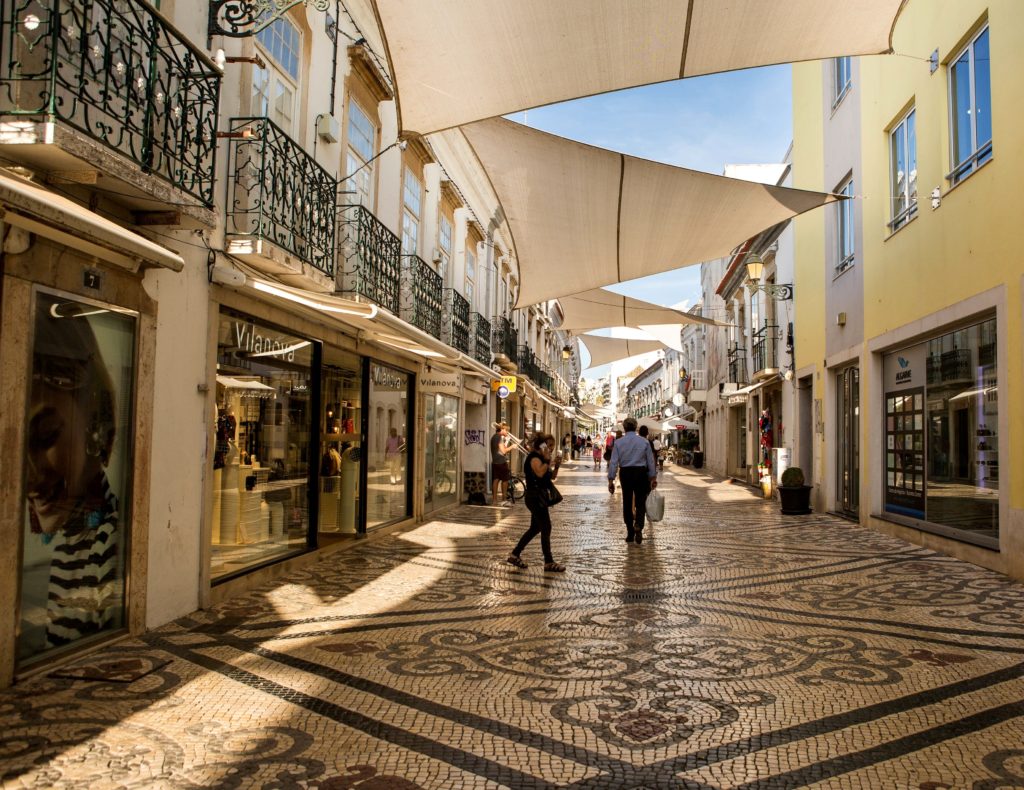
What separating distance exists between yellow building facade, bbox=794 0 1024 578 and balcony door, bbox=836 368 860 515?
0.04 metres

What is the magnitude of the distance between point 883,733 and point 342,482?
6.91m

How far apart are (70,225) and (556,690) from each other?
3.12 m

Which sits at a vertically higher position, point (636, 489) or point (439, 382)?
point (439, 382)

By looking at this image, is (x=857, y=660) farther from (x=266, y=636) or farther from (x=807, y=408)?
(x=807, y=408)

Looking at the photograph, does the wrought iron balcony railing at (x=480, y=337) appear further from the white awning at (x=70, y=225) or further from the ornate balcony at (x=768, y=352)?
the white awning at (x=70, y=225)

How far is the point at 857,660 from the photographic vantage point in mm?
4625

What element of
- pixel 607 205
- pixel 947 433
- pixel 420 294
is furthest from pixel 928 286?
pixel 420 294

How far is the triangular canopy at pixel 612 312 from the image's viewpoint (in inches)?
653

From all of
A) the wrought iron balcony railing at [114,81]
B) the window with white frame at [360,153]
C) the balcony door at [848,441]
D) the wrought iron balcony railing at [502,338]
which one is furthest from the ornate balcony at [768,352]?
the wrought iron balcony railing at [114,81]

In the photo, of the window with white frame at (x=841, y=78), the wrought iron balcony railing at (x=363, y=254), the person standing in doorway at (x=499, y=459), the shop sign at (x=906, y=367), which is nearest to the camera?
the wrought iron balcony railing at (x=363, y=254)

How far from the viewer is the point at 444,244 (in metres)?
14.3

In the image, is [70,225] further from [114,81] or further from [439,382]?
[439,382]

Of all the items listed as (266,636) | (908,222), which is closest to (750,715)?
(266,636)

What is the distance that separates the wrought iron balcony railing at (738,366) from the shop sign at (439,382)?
40.7 ft
